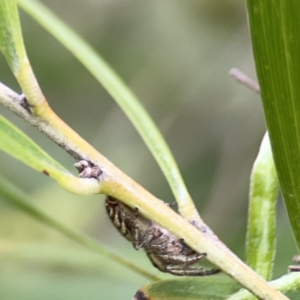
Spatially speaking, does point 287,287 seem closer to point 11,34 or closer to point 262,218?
point 262,218

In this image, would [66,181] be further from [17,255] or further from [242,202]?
[242,202]

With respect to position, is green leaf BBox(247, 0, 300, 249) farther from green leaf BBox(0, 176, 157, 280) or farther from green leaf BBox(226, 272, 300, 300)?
green leaf BBox(0, 176, 157, 280)

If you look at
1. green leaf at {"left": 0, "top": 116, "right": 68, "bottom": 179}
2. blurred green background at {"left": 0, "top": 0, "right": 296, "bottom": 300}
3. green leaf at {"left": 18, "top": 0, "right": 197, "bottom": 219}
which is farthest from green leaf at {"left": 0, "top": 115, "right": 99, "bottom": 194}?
blurred green background at {"left": 0, "top": 0, "right": 296, "bottom": 300}

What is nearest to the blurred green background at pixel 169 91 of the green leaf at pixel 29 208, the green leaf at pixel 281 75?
the green leaf at pixel 29 208

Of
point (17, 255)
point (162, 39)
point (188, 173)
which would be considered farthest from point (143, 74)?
point (17, 255)

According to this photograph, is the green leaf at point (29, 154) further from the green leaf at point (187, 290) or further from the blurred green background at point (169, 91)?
the blurred green background at point (169, 91)

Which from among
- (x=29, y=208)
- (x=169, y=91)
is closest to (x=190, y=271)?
(x=29, y=208)
